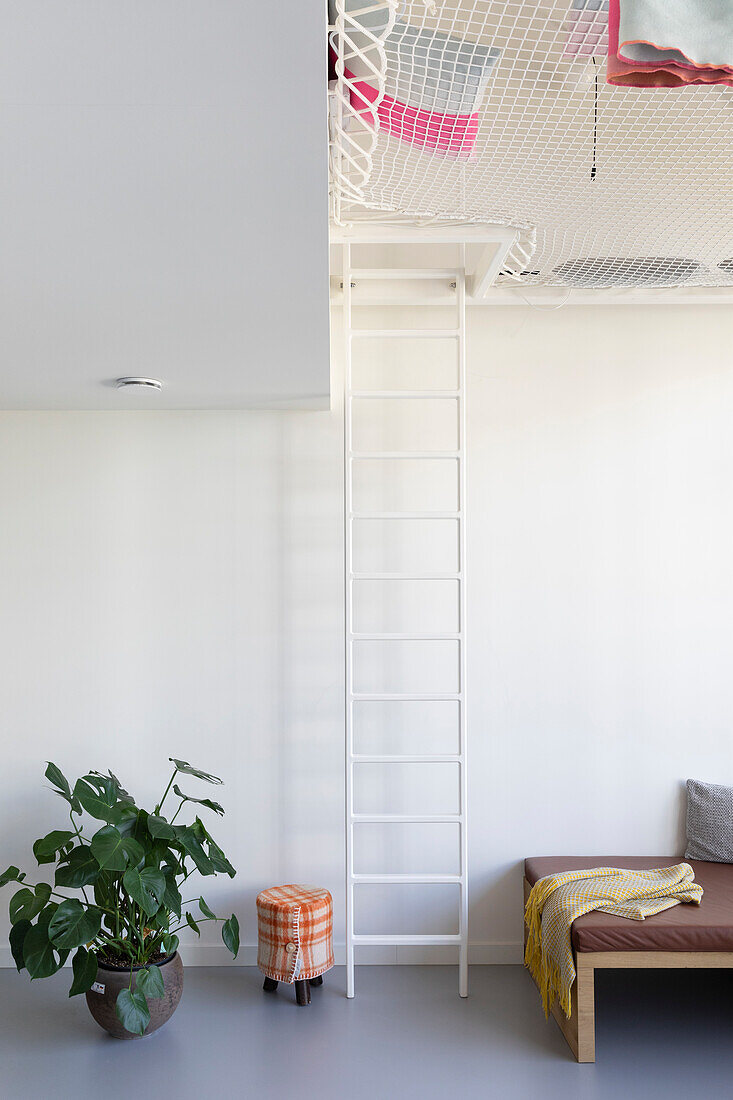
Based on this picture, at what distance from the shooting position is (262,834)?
12.2 ft

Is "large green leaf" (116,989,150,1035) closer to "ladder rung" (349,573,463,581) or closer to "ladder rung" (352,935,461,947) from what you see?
"ladder rung" (352,935,461,947)

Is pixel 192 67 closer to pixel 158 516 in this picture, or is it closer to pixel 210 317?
pixel 210 317

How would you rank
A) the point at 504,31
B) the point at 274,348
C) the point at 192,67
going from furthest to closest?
the point at 274,348
the point at 504,31
the point at 192,67

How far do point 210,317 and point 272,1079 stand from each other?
240cm

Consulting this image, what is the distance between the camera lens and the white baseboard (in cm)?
368

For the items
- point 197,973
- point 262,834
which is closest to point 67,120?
point 262,834

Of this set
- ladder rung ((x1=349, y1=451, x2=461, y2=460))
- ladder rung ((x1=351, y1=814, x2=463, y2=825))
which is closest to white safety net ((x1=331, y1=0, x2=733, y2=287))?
ladder rung ((x1=349, y1=451, x2=461, y2=460))

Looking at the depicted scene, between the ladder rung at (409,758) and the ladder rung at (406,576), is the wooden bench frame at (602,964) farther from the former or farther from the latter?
the ladder rung at (406,576)

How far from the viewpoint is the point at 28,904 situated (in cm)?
311

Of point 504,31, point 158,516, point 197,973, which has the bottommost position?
point 197,973

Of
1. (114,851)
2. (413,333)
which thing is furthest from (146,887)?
(413,333)

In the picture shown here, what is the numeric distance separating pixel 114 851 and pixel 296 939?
2.66 feet

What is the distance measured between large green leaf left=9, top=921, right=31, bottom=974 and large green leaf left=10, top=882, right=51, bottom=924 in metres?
0.02

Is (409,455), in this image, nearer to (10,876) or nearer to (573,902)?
(573,902)
